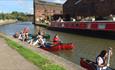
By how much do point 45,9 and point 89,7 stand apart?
4845 cm

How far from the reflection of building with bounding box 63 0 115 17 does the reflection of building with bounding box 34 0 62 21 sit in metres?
26.7

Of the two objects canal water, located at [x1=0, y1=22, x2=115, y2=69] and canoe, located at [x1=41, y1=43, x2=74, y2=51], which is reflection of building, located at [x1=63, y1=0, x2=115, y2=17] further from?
canoe, located at [x1=41, y1=43, x2=74, y2=51]

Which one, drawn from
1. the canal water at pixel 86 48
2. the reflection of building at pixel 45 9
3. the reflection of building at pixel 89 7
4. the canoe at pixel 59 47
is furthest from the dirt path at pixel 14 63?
the reflection of building at pixel 45 9

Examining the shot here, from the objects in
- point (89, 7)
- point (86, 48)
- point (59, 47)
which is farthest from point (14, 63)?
point (89, 7)

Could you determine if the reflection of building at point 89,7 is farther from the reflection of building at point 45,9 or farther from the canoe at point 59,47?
the canoe at point 59,47

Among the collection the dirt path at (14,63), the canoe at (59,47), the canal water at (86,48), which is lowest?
the canal water at (86,48)

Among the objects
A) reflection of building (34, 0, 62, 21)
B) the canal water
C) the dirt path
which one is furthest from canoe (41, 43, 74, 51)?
reflection of building (34, 0, 62, 21)

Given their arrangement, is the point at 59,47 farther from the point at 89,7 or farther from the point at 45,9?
the point at 45,9

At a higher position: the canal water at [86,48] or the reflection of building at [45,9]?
the reflection of building at [45,9]

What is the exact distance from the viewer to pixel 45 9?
11419 cm

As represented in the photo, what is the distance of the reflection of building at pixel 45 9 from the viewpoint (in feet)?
366

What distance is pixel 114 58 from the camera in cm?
2147

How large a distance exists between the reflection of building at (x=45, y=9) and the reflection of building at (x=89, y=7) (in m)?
26.7

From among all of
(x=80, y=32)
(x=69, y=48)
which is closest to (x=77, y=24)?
(x=80, y=32)
